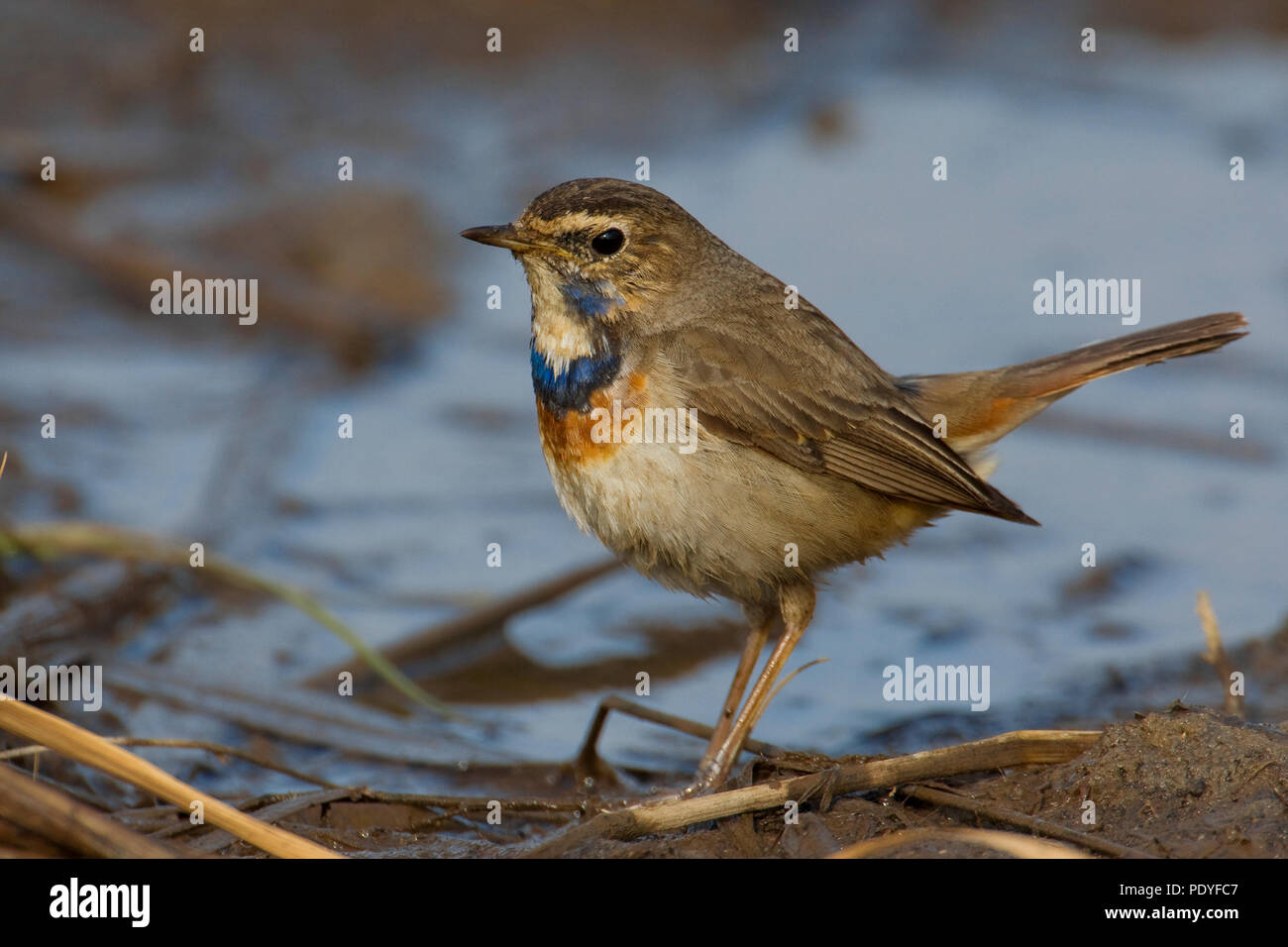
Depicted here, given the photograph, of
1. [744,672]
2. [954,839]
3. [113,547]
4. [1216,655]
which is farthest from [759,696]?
[113,547]

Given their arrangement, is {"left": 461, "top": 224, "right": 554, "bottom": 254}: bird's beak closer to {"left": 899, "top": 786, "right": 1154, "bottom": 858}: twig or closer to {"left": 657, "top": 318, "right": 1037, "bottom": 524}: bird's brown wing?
{"left": 657, "top": 318, "right": 1037, "bottom": 524}: bird's brown wing

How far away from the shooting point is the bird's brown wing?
255 inches

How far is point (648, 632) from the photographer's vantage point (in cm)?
913

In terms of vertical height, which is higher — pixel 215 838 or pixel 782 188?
pixel 782 188

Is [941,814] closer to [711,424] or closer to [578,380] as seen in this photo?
[711,424]

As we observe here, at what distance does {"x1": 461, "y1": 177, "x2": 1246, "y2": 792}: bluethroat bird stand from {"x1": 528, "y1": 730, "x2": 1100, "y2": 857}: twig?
103 centimetres

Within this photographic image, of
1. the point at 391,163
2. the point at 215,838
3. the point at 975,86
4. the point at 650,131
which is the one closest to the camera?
the point at 215,838

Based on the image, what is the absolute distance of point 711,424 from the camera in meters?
6.39

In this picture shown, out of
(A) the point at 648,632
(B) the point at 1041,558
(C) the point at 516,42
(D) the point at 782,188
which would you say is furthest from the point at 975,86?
(A) the point at 648,632

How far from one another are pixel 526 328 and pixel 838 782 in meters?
8.06

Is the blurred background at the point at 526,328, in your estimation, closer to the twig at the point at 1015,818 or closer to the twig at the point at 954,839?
the twig at the point at 1015,818
